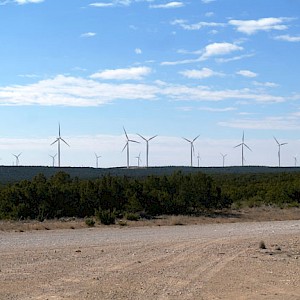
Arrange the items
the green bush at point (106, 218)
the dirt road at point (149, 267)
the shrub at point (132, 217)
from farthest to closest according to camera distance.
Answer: the shrub at point (132, 217) → the green bush at point (106, 218) → the dirt road at point (149, 267)

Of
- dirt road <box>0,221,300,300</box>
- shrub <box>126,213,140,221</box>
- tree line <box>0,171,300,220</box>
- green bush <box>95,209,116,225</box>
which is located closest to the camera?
dirt road <box>0,221,300,300</box>

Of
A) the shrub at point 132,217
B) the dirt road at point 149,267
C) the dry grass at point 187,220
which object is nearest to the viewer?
the dirt road at point 149,267

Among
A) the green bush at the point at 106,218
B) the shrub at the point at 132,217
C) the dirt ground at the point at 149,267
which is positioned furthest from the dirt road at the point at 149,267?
the shrub at the point at 132,217

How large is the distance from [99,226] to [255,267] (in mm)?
18526

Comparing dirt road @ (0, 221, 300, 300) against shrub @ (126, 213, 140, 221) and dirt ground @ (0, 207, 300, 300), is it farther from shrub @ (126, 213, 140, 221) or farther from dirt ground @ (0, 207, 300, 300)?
shrub @ (126, 213, 140, 221)

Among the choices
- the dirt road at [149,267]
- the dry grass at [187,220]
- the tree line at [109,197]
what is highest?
the tree line at [109,197]

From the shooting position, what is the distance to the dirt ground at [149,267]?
13820 mm

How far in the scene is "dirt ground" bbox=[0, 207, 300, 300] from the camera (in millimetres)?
13820

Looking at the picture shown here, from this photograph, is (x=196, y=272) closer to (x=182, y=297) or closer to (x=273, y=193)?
(x=182, y=297)

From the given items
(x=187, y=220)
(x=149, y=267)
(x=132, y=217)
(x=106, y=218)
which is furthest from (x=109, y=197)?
(x=149, y=267)

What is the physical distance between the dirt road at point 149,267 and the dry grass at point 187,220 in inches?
263

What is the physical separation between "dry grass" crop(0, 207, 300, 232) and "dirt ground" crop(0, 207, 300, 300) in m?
6.43

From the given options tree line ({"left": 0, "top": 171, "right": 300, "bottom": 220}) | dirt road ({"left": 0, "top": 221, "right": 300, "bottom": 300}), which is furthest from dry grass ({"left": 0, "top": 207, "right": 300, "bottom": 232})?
dirt road ({"left": 0, "top": 221, "right": 300, "bottom": 300})

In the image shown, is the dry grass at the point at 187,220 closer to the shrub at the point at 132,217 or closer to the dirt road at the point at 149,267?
the shrub at the point at 132,217
